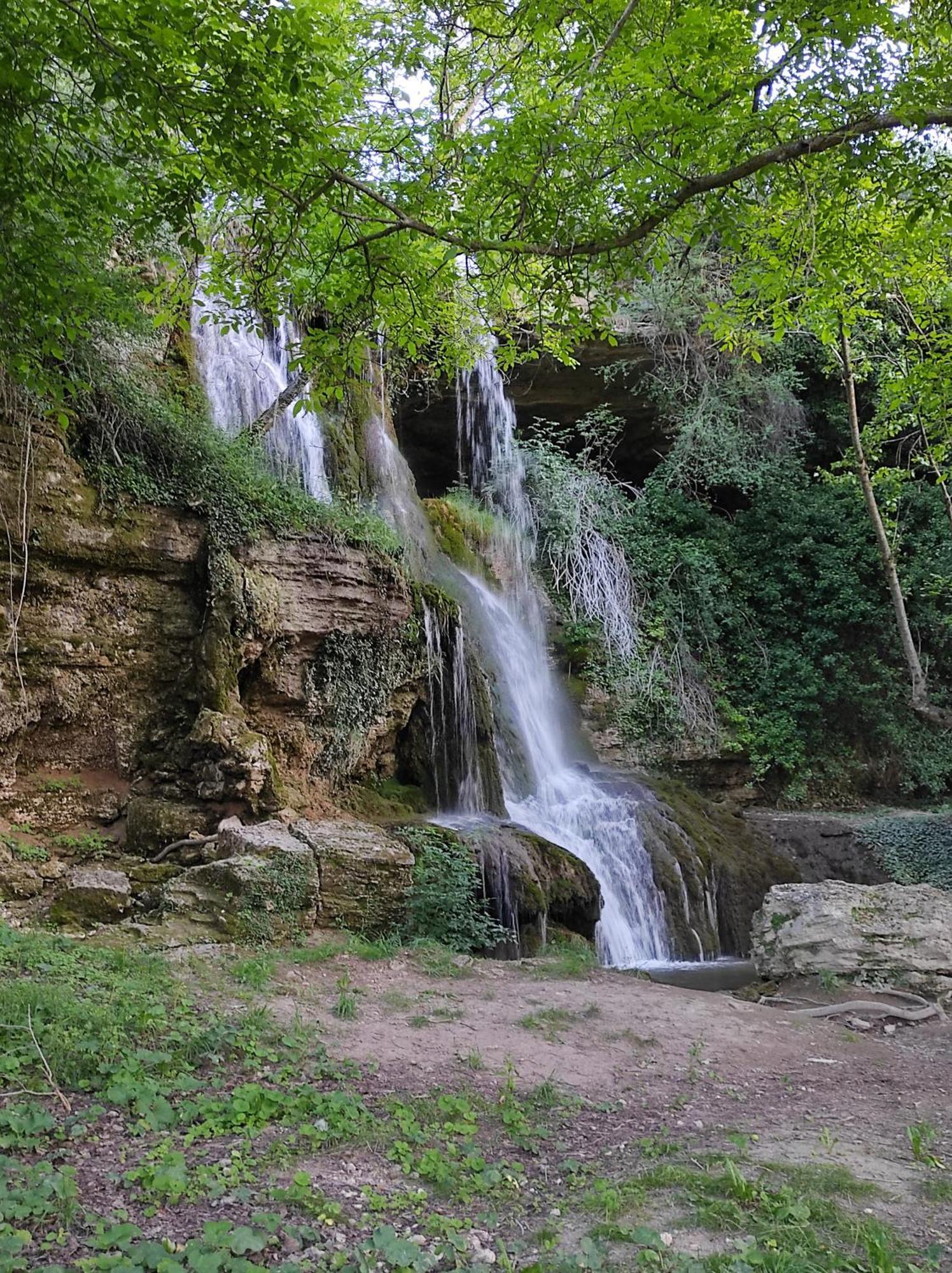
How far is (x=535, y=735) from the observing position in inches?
536

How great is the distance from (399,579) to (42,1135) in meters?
7.99

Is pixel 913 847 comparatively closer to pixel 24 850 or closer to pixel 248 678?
pixel 248 678

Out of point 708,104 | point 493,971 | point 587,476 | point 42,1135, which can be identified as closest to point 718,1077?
point 493,971

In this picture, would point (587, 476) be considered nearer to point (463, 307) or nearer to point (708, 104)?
point (463, 307)

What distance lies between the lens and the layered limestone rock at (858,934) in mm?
7410

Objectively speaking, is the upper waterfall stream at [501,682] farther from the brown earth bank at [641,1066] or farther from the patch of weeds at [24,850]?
the patch of weeds at [24,850]

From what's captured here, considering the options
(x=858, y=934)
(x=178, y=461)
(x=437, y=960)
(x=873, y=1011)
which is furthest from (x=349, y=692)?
(x=873, y=1011)

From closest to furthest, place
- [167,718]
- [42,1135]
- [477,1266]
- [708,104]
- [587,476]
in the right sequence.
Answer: [477,1266]
[42,1135]
[708,104]
[167,718]
[587,476]

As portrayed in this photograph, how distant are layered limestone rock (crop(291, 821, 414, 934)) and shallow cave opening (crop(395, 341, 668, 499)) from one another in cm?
1073

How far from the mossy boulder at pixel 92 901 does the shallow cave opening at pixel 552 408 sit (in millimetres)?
11720

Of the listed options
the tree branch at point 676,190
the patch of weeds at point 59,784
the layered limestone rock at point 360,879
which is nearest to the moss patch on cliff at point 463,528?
the layered limestone rock at point 360,879

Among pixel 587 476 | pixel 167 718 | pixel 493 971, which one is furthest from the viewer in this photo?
pixel 587 476

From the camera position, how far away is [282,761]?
9695mm

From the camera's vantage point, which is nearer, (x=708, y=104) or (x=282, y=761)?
(x=708, y=104)
